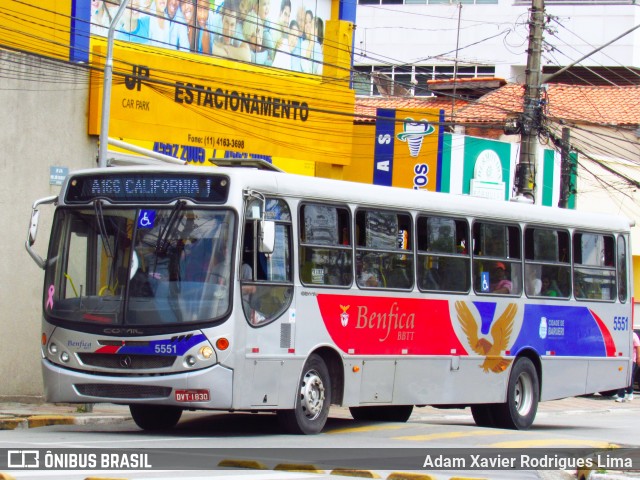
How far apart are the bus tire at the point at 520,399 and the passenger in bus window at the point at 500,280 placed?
1117mm

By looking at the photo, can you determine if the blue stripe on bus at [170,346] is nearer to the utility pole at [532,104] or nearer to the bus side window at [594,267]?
the bus side window at [594,267]

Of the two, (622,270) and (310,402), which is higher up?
(622,270)

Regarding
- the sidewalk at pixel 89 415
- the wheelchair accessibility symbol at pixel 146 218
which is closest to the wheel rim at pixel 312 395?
the wheelchair accessibility symbol at pixel 146 218

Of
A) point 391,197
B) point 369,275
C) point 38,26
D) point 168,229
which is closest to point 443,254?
point 391,197

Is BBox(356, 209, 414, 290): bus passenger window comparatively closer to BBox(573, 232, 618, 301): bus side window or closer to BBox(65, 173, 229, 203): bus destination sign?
BBox(65, 173, 229, 203): bus destination sign

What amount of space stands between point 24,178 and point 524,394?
7.93 m

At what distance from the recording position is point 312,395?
1398 centimetres

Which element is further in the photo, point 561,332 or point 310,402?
point 561,332

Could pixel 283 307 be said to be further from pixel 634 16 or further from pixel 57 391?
pixel 634 16

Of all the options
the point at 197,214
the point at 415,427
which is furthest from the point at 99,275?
the point at 415,427

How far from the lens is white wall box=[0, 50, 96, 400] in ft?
60.6

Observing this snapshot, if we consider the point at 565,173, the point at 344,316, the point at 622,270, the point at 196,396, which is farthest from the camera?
the point at 565,173

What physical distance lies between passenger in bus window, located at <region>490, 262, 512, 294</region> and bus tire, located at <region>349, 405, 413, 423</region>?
2055 mm

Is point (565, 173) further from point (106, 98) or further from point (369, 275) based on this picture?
point (369, 275)
